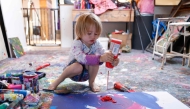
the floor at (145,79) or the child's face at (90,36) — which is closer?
the child's face at (90,36)

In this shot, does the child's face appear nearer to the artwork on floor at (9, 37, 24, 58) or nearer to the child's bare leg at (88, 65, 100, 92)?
the child's bare leg at (88, 65, 100, 92)

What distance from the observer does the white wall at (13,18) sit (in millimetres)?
2062

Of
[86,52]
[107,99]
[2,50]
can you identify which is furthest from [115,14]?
[107,99]

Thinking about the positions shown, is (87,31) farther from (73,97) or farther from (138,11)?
(138,11)

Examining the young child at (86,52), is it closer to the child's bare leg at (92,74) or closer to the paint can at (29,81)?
the child's bare leg at (92,74)

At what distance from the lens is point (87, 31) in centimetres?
94

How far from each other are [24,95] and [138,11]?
2.39m

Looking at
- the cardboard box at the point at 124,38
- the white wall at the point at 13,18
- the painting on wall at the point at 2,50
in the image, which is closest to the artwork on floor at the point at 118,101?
the painting on wall at the point at 2,50

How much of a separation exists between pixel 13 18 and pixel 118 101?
6.62 ft

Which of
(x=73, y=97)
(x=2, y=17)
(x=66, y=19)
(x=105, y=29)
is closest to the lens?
(x=73, y=97)

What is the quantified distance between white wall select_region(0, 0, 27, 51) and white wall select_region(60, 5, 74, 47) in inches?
28.7

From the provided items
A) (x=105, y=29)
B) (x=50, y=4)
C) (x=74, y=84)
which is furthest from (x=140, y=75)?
(x=50, y=4)

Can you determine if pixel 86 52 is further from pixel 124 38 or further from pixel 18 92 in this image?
pixel 124 38

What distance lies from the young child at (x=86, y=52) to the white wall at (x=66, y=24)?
2.08 meters
